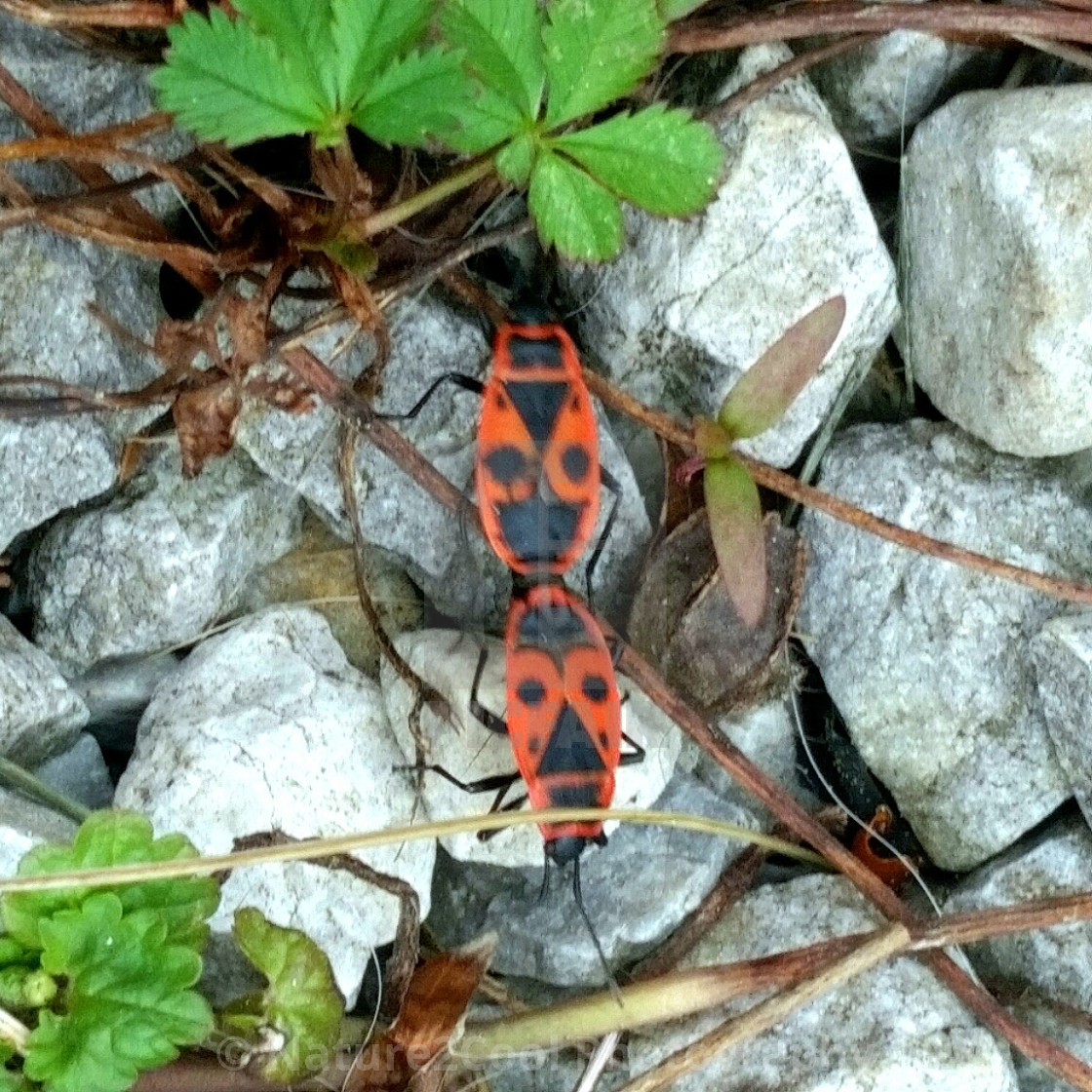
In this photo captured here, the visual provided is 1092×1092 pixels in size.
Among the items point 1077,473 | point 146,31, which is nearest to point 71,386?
point 146,31

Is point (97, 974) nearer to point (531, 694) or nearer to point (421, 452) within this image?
point (531, 694)

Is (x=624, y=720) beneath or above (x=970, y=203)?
beneath

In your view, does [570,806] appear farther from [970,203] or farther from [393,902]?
[970,203]

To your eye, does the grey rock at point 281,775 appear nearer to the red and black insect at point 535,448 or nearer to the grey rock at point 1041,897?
the red and black insect at point 535,448

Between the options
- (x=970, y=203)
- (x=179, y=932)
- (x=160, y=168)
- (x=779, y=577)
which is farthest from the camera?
(x=779, y=577)

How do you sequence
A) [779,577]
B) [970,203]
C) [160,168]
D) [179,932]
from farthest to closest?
[779,577], [970,203], [160,168], [179,932]

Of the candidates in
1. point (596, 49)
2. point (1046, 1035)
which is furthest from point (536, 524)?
point (1046, 1035)

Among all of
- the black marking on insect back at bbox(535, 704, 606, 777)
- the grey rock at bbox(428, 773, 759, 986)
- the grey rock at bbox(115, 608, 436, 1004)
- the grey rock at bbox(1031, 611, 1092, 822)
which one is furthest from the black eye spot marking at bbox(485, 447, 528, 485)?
the grey rock at bbox(1031, 611, 1092, 822)

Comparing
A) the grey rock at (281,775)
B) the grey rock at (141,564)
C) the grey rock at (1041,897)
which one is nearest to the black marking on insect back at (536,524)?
the grey rock at (281,775)
